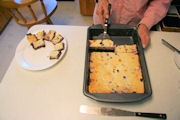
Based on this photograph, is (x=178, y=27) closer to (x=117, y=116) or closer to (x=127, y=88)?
(x=127, y=88)

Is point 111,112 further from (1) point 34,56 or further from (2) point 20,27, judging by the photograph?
(2) point 20,27

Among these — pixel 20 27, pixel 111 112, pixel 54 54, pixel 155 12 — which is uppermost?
pixel 155 12

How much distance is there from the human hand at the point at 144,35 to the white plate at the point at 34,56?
1.51ft

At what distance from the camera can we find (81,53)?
70 cm

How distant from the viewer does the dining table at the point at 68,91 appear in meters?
0.51

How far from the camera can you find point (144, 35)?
69 centimetres

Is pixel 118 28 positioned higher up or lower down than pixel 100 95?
higher up

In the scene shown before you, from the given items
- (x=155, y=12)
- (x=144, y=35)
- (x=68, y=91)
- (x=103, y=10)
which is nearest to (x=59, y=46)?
(x=68, y=91)

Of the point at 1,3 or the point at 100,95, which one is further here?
the point at 1,3

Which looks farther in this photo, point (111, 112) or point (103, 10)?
point (103, 10)

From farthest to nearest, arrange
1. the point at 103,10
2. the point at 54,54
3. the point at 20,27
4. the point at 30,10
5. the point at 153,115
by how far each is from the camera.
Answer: the point at 20,27 → the point at 30,10 → the point at 103,10 → the point at 54,54 → the point at 153,115

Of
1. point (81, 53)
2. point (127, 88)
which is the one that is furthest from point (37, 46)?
point (127, 88)

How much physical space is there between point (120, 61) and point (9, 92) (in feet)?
1.94

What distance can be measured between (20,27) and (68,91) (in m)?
1.84
